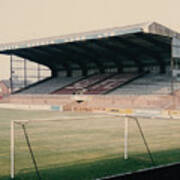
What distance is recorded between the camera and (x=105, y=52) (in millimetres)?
50875

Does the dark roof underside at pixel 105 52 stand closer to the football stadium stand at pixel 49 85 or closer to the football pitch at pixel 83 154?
the football stadium stand at pixel 49 85

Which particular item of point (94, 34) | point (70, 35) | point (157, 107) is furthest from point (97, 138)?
point (70, 35)

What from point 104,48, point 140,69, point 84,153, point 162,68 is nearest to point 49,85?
point 104,48

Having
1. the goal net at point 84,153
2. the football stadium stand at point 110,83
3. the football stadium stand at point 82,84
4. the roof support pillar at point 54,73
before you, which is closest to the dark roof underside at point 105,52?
the roof support pillar at point 54,73

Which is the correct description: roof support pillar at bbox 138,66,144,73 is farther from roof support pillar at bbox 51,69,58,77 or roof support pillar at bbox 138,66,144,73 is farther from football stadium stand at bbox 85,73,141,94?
roof support pillar at bbox 51,69,58,77

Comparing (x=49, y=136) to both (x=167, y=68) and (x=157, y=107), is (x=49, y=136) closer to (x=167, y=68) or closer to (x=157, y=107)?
(x=157, y=107)

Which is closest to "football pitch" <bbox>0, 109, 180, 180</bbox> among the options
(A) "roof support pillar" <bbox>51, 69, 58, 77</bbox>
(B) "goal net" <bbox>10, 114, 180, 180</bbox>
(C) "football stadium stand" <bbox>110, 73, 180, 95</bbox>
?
(B) "goal net" <bbox>10, 114, 180, 180</bbox>

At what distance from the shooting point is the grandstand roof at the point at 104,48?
125ft

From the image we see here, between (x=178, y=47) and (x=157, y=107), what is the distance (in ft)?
A: 24.1

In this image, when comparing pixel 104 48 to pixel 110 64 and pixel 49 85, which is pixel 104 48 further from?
pixel 49 85

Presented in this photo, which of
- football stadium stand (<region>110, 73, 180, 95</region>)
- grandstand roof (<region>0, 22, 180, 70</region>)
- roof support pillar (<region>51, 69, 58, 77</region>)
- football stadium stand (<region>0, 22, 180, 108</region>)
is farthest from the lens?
roof support pillar (<region>51, 69, 58, 77</region>)

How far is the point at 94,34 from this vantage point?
135 feet

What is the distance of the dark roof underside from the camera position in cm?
4255

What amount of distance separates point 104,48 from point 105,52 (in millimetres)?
2413
